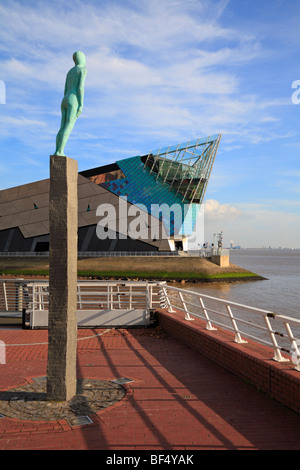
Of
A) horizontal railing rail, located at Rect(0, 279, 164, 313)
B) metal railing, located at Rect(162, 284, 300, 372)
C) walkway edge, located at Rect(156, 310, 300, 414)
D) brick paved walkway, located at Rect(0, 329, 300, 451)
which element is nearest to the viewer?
brick paved walkway, located at Rect(0, 329, 300, 451)

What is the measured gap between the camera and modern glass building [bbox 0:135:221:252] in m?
55.8

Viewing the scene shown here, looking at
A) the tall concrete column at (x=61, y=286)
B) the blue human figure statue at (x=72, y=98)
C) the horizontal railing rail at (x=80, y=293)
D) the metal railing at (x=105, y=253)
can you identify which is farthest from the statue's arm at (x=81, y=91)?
the metal railing at (x=105, y=253)

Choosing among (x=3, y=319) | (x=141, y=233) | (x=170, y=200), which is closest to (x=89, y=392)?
(x=3, y=319)

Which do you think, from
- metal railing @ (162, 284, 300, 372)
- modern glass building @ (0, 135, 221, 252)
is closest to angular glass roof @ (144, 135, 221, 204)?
modern glass building @ (0, 135, 221, 252)

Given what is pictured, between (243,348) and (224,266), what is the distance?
4439cm

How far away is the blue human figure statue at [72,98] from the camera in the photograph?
674 cm

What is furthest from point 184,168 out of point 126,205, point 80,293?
point 80,293

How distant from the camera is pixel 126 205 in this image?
5619 centimetres

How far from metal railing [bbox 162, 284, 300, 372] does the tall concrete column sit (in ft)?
8.91

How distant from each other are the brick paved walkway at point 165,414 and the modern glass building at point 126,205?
47.6 metres

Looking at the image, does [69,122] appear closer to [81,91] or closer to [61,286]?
[81,91]

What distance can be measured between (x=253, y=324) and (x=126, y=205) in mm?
50106

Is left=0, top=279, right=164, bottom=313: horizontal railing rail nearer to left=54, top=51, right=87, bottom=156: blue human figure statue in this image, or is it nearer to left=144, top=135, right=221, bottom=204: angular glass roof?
left=54, top=51, right=87, bottom=156: blue human figure statue

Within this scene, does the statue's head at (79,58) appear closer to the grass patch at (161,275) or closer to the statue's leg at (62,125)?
the statue's leg at (62,125)
